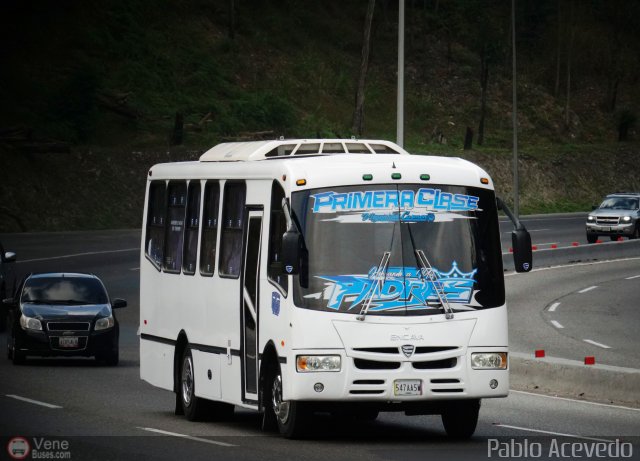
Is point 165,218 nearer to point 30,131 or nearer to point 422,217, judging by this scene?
point 422,217

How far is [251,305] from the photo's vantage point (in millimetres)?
15766

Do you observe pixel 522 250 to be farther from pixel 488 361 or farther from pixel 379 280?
pixel 379 280

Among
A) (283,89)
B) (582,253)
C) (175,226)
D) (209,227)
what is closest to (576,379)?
(209,227)

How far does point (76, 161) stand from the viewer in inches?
2485

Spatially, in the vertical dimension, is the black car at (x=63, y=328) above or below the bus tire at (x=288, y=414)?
below

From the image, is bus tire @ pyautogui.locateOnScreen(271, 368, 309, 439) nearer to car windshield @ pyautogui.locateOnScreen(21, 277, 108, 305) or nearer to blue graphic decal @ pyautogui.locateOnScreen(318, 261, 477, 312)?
blue graphic decal @ pyautogui.locateOnScreen(318, 261, 477, 312)

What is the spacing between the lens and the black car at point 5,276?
3331 cm

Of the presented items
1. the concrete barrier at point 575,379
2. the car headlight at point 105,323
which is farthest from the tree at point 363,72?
the concrete barrier at point 575,379

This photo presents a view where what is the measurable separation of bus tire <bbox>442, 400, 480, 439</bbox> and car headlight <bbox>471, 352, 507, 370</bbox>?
1.69 feet

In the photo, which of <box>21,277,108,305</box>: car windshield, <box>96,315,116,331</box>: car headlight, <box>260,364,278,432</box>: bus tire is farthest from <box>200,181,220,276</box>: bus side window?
<box>21,277,108,305</box>: car windshield

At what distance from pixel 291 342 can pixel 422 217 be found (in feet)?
6.31

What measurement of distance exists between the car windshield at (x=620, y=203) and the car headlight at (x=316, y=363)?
1767 inches

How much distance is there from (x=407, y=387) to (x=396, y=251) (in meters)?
1.41

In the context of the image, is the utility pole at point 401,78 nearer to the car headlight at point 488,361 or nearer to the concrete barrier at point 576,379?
the concrete barrier at point 576,379
